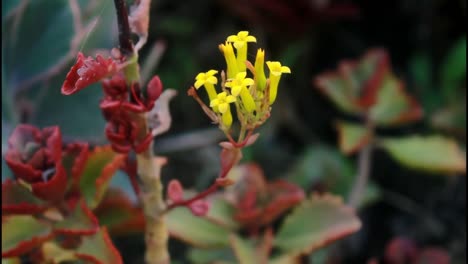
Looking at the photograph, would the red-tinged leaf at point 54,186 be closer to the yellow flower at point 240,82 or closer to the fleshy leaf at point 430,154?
the yellow flower at point 240,82

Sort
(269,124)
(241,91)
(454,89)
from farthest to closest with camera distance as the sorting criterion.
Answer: (269,124)
(454,89)
(241,91)

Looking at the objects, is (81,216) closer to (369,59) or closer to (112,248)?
(112,248)

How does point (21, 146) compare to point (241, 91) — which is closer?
point (241, 91)

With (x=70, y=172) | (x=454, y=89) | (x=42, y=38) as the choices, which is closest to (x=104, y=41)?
(x=42, y=38)

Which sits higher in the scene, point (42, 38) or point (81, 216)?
point (42, 38)

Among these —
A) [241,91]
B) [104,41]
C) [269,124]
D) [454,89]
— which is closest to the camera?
[241,91]

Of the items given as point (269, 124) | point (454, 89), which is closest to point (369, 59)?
point (454, 89)

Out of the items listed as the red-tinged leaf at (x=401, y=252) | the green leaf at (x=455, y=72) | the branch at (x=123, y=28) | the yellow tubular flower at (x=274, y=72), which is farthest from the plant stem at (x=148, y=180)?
the green leaf at (x=455, y=72)
